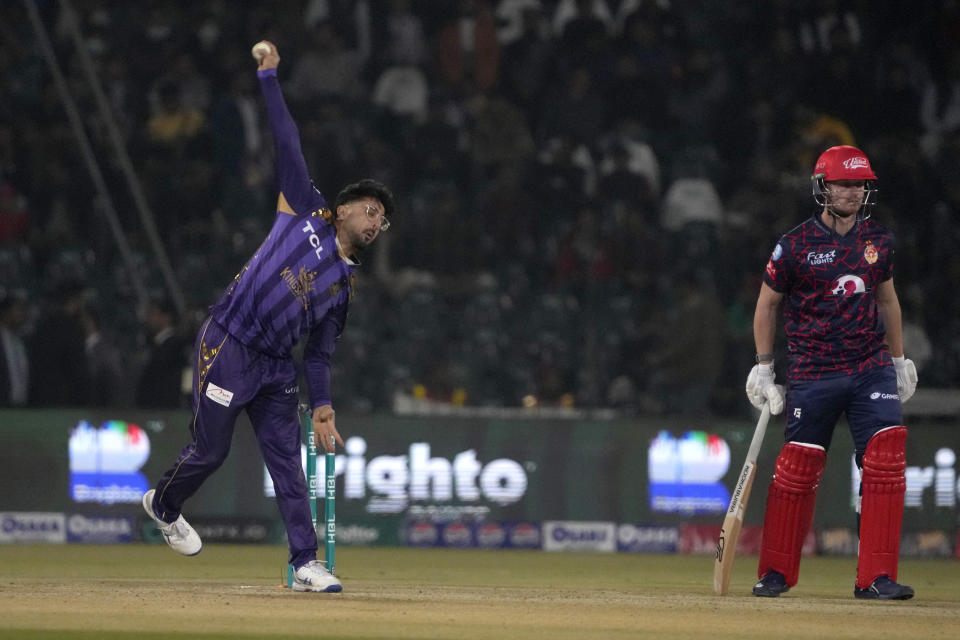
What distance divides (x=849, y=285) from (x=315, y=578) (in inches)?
129

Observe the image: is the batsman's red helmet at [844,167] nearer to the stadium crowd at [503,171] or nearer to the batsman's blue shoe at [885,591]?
the batsman's blue shoe at [885,591]

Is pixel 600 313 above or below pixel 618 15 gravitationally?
below

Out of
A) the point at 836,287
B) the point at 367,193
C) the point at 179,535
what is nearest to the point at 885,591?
the point at 836,287

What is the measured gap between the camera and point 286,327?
806 centimetres

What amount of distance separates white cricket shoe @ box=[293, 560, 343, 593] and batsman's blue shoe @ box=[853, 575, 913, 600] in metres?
2.86

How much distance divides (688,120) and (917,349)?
4054 mm

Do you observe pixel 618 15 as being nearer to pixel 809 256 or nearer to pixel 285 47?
pixel 285 47

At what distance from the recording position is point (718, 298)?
54.4ft

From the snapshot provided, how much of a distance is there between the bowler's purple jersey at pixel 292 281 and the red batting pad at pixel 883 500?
297cm

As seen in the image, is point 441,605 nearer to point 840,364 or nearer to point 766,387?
point 766,387

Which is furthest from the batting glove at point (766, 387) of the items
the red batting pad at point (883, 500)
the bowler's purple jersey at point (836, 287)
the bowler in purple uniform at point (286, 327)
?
the bowler in purple uniform at point (286, 327)

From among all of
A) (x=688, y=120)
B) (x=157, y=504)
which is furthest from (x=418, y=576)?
(x=688, y=120)

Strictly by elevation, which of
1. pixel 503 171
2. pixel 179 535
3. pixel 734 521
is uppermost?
pixel 503 171

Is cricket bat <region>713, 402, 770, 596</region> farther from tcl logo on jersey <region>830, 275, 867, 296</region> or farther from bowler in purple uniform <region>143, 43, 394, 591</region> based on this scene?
bowler in purple uniform <region>143, 43, 394, 591</region>
